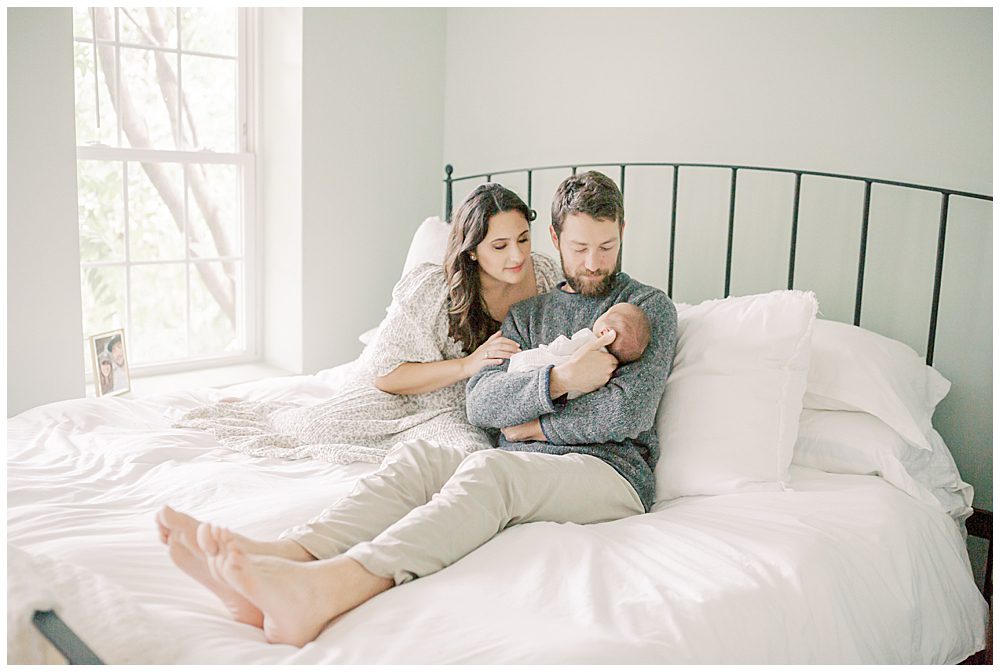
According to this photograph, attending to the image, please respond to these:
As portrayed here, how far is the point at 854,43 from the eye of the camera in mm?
2211

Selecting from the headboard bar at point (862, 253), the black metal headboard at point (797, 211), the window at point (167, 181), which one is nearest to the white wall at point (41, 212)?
the window at point (167, 181)

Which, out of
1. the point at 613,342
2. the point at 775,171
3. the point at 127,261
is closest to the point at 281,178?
the point at 127,261

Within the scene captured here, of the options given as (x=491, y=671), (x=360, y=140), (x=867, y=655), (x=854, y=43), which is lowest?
(x=867, y=655)

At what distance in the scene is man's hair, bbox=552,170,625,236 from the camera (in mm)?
1793

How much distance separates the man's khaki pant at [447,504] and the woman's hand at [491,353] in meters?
0.31

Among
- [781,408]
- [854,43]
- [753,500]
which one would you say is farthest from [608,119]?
[753,500]

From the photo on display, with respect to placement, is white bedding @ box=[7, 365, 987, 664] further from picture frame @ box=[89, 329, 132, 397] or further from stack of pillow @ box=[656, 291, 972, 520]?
picture frame @ box=[89, 329, 132, 397]

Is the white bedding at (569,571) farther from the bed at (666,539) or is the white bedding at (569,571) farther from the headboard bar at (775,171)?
the headboard bar at (775,171)

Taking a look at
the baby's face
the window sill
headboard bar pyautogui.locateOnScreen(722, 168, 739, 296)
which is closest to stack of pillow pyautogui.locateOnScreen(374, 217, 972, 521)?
the baby's face

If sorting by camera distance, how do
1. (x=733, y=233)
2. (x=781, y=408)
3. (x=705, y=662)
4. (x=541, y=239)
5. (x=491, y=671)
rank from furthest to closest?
(x=541, y=239)
(x=733, y=233)
(x=781, y=408)
(x=705, y=662)
(x=491, y=671)

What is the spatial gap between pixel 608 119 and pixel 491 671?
2021 mm

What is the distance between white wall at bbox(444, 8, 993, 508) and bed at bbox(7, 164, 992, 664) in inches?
3.5

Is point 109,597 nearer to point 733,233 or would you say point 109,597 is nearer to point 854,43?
point 733,233

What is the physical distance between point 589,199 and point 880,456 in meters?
0.78
